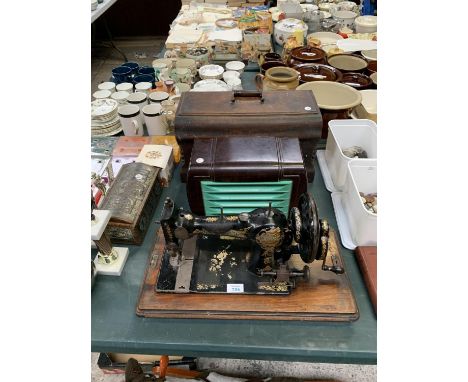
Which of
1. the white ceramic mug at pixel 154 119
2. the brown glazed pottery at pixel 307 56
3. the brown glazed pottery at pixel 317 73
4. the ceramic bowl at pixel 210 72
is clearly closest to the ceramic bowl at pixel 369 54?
the brown glazed pottery at pixel 307 56

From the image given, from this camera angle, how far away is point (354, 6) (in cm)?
278

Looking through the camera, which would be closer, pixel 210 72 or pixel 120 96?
pixel 120 96

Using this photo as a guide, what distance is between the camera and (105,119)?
171 cm

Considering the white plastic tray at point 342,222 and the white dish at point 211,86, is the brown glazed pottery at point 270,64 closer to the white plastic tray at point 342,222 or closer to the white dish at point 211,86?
the white dish at point 211,86

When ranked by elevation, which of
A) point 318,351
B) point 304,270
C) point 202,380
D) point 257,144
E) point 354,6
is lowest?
point 202,380

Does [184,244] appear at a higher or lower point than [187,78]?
lower

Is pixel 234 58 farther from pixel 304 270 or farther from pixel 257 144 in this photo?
pixel 304 270

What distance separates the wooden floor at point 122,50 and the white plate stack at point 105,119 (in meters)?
3.08

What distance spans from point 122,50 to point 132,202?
4582mm

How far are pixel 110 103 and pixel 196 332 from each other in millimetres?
1195

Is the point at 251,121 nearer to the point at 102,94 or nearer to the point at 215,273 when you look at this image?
the point at 215,273

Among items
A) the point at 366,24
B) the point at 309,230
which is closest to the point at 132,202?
the point at 309,230

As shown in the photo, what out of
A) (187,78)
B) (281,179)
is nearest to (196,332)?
(281,179)

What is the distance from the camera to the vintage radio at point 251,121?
1271 mm
